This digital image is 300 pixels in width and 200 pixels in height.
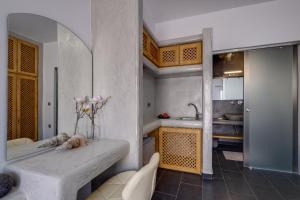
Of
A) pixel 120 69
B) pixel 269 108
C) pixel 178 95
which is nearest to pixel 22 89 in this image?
pixel 120 69

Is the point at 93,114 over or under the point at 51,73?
under

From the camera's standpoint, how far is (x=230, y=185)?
6.57 feet

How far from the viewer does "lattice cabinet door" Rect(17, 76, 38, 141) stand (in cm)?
98

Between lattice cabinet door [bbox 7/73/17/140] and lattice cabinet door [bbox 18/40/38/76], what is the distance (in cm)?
9

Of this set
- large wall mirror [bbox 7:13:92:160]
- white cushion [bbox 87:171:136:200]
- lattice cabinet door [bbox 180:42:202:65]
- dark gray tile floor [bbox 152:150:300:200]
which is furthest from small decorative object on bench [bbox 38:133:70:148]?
lattice cabinet door [bbox 180:42:202:65]

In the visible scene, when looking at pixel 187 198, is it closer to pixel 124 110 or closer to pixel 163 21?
pixel 124 110

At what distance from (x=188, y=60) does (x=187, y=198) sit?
2.03 meters

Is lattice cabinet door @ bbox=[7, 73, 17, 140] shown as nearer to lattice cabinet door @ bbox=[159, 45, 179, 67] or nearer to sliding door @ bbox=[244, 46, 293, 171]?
lattice cabinet door @ bbox=[159, 45, 179, 67]

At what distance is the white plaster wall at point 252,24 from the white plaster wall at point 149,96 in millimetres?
1238

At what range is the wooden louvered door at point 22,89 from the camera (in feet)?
3.01

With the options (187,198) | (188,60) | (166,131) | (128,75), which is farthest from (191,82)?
(187,198)

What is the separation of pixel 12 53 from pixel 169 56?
2116 mm

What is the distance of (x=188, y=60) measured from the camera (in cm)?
243

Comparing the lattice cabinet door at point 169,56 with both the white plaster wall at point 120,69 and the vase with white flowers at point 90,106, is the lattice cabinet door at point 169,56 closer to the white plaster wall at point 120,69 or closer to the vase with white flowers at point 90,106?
the white plaster wall at point 120,69
